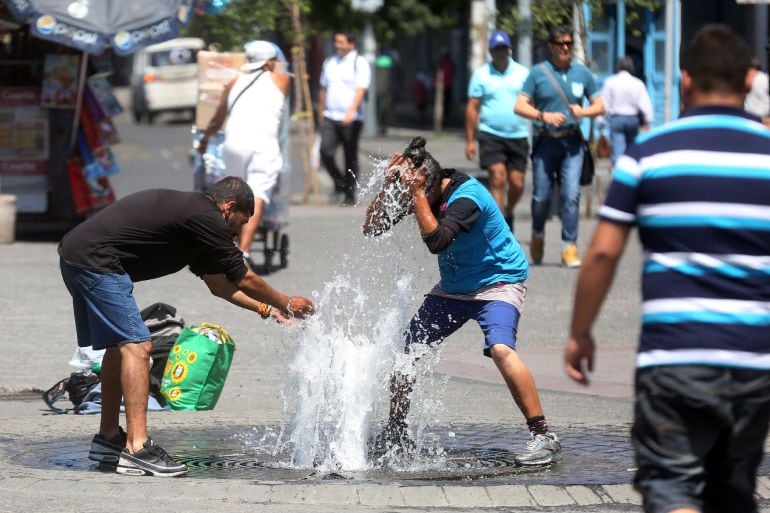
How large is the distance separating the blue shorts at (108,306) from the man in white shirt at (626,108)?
12.4 metres

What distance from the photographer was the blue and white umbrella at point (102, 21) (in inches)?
520

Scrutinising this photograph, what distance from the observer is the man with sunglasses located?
40.2 feet

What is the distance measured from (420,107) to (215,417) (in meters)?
32.9

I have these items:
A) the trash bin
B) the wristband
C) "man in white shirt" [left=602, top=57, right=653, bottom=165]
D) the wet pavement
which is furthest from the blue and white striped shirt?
"man in white shirt" [left=602, top=57, right=653, bottom=165]

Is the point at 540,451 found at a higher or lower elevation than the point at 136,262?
lower

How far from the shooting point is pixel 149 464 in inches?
249

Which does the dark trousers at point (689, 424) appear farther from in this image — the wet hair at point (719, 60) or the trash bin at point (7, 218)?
the trash bin at point (7, 218)

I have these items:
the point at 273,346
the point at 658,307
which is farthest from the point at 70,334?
the point at 658,307

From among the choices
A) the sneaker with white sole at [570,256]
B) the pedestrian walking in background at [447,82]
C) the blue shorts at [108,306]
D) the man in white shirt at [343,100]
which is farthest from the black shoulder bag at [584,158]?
the pedestrian walking in background at [447,82]

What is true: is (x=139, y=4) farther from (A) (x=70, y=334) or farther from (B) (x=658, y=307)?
(B) (x=658, y=307)

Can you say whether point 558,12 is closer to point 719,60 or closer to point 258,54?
point 258,54

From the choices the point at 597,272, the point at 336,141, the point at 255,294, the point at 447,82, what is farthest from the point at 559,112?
the point at 447,82

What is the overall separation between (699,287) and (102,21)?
399 inches

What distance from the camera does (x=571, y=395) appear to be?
332 inches
